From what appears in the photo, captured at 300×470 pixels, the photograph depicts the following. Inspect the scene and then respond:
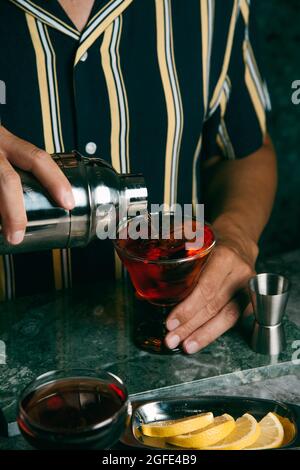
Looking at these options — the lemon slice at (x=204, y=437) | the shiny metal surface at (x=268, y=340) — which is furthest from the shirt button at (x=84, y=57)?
the lemon slice at (x=204, y=437)

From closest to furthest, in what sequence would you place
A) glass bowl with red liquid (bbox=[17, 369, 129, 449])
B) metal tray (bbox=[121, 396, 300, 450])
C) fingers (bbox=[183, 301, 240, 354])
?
1. glass bowl with red liquid (bbox=[17, 369, 129, 449])
2. metal tray (bbox=[121, 396, 300, 450])
3. fingers (bbox=[183, 301, 240, 354])

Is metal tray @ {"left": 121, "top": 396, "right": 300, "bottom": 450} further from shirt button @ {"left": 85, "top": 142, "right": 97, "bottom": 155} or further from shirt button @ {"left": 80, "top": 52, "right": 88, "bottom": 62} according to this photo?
shirt button @ {"left": 80, "top": 52, "right": 88, "bottom": 62}

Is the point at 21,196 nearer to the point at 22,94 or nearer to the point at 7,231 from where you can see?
the point at 7,231

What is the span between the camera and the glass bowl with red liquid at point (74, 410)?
1.02m

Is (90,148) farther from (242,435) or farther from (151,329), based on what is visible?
(242,435)

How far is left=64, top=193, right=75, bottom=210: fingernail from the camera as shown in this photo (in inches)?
48.7

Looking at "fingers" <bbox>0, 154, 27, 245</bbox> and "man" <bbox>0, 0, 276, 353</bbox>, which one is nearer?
"fingers" <bbox>0, 154, 27, 245</bbox>

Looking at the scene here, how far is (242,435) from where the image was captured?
122 cm

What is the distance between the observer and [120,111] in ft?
6.17

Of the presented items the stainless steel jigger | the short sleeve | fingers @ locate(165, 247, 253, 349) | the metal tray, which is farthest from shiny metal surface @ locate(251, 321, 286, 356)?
the short sleeve

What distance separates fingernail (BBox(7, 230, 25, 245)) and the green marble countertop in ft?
1.12
